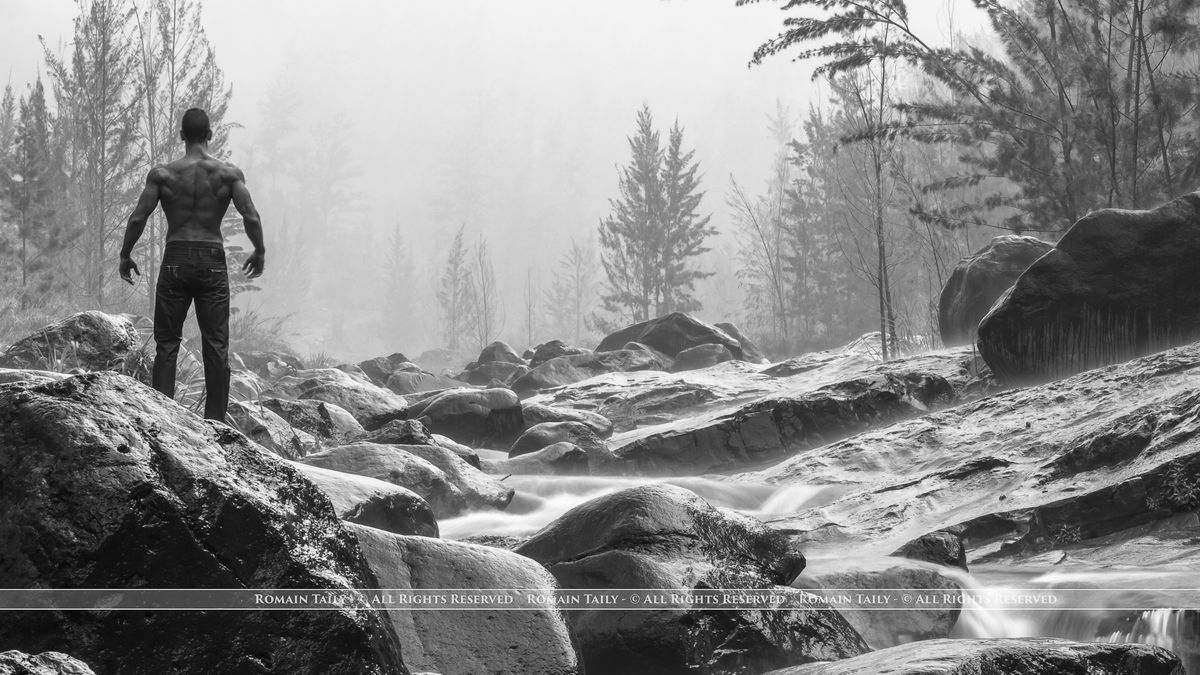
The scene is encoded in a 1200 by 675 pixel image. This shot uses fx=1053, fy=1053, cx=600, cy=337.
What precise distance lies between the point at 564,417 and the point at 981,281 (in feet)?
17.4

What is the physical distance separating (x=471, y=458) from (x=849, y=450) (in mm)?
3452

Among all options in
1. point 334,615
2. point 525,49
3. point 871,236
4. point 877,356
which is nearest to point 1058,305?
point 877,356

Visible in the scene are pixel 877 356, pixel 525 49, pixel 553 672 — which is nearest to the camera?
pixel 553 672

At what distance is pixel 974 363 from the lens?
1100 cm

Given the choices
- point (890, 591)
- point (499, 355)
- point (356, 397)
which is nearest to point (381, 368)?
point (499, 355)

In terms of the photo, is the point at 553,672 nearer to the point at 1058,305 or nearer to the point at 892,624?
the point at 892,624

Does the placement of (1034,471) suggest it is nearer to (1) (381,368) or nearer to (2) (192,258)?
(2) (192,258)

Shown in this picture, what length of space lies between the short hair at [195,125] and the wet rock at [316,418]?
4.55 meters

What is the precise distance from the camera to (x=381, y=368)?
2377cm

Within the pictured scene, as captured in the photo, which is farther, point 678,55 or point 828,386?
point 678,55

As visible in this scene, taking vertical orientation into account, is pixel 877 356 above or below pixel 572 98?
below

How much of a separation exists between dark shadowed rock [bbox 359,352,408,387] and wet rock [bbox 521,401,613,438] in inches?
316

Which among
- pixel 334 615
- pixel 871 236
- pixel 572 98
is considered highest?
pixel 572 98

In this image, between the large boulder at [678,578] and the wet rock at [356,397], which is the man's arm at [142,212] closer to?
the large boulder at [678,578]
